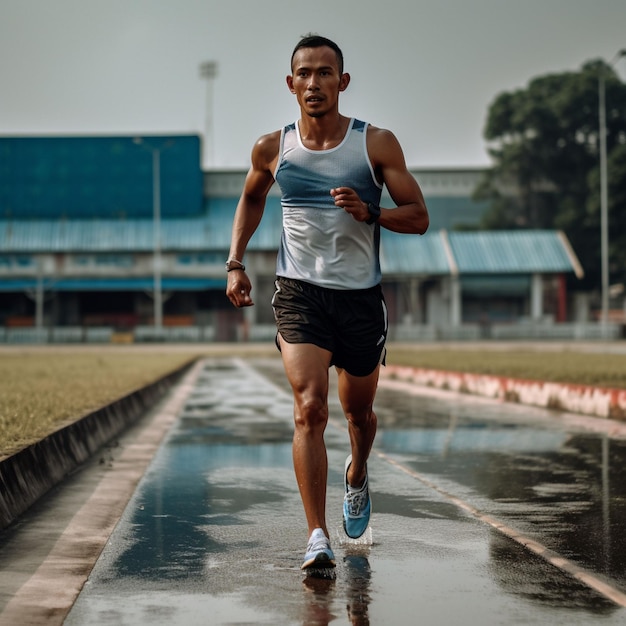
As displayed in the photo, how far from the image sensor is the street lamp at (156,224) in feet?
219

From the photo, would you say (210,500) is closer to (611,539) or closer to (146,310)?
(611,539)

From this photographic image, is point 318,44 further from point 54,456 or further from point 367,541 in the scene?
point 54,456

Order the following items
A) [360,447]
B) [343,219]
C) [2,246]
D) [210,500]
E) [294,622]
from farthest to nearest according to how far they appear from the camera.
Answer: [2,246] < [210,500] < [360,447] < [343,219] < [294,622]

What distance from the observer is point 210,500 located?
8.09 m

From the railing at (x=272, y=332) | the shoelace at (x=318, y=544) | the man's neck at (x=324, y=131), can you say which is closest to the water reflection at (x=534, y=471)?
the shoelace at (x=318, y=544)

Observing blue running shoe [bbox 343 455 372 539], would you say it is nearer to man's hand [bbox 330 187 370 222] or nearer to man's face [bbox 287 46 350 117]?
man's hand [bbox 330 187 370 222]

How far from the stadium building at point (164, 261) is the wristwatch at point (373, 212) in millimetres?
59863

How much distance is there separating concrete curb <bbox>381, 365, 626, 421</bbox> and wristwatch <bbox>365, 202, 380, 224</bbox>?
9.37 m

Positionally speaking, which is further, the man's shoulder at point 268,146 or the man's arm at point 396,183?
the man's shoulder at point 268,146

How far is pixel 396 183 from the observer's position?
234 inches

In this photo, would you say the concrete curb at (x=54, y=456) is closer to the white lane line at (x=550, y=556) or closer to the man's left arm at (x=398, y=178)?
the white lane line at (x=550, y=556)

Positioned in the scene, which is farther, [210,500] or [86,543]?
[210,500]

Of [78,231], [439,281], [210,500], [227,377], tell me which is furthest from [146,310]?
[210,500]

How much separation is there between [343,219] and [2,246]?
66.1m
